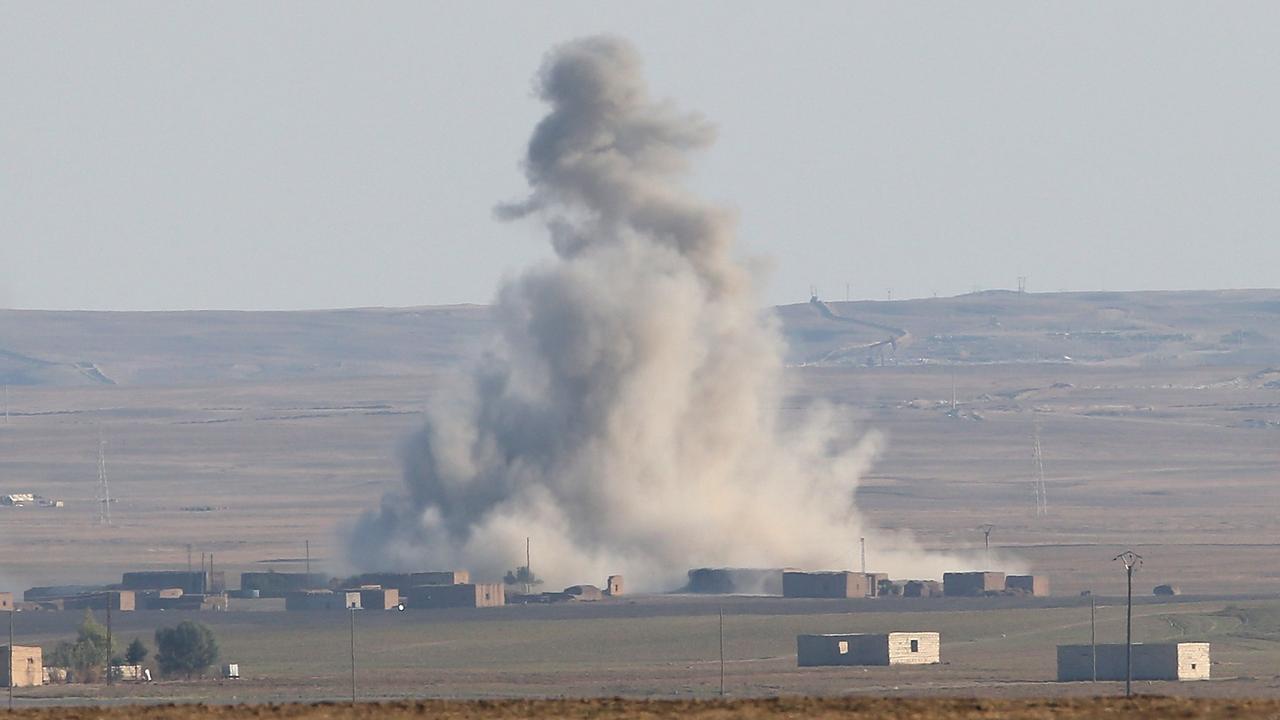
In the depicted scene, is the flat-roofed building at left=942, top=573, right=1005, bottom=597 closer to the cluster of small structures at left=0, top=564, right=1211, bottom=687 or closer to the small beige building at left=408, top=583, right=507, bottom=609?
the cluster of small structures at left=0, top=564, right=1211, bottom=687

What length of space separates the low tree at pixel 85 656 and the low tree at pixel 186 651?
260cm

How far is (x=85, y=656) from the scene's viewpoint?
459 ft

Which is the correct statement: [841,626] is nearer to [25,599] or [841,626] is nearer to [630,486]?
[630,486]

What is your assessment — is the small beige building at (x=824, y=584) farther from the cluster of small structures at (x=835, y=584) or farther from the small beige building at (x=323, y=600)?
the small beige building at (x=323, y=600)

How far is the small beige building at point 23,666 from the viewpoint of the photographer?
131 metres

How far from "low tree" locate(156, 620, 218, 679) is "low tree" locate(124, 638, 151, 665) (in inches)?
27.2

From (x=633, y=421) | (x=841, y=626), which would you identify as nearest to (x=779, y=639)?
(x=841, y=626)

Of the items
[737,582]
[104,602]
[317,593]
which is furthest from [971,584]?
[104,602]

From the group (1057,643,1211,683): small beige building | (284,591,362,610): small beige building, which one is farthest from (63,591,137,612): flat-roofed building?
(1057,643,1211,683): small beige building

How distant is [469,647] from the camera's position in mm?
152000

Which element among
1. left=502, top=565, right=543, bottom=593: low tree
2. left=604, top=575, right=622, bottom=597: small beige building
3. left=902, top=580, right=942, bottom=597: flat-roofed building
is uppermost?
left=502, top=565, right=543, bottom=593: low tree

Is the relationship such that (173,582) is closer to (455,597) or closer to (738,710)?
(455,597)

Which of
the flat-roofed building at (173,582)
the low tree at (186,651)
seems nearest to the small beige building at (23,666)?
the low tree at (186,651)

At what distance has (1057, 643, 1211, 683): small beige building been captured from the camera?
12706cm
